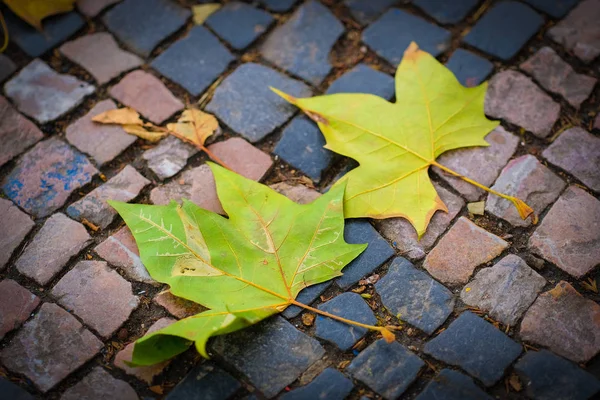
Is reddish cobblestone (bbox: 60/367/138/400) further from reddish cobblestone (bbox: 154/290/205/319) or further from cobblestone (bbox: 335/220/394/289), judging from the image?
cobblestone (bbox: 335/220/394/289)

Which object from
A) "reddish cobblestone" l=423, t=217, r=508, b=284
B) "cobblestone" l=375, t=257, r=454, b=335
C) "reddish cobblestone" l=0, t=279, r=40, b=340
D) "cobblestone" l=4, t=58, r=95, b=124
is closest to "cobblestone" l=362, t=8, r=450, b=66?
"reddish cobblestone" l=423, t=217, r=508, b=284

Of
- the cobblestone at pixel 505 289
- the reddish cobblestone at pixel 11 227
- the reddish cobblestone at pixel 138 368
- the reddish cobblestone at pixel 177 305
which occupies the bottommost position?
the reddish cobblestone at pixel 138 368

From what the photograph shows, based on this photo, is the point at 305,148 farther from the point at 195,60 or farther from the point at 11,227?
the point at 11,227

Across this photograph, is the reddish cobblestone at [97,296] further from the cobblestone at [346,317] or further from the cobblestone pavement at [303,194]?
the cobblestone at [346,317]

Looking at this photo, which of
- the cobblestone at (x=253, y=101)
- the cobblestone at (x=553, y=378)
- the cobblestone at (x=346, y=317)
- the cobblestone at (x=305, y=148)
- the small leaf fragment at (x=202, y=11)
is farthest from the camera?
the small leaf fragment at (x=202, y=11)

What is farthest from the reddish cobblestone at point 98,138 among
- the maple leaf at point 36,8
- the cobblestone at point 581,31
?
the cobblestone at point 581,31

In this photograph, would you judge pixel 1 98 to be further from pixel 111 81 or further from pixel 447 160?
pixel 447 160
